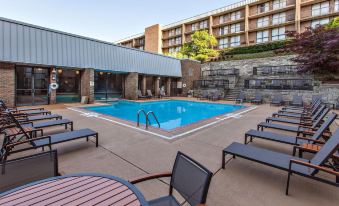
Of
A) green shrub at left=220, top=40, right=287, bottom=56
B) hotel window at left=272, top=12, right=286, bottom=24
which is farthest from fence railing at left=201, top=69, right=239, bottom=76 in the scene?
hotel window at left=272, top=12, right=286, bottom=24

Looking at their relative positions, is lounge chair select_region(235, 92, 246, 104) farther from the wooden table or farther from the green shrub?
the wooden table

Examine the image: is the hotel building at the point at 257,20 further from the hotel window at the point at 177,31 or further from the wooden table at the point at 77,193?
the wooden table at the point at 77,193

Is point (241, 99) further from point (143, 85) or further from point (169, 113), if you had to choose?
point (143, 85)


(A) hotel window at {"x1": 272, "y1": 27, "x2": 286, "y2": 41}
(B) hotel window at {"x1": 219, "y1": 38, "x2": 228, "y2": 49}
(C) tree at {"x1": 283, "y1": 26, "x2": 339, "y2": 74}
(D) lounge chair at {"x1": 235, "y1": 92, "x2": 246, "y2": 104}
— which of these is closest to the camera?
(C) tree at {"x1": 283, "y1": 26, "x2": 339, "y2": 74}

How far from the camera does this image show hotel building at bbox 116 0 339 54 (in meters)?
26.5

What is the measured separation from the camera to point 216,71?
23797 millimetres

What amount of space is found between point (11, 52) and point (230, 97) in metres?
19.2

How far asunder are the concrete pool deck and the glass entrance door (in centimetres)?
904

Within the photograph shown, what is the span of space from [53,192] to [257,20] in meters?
37.9

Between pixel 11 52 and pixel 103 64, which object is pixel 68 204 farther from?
pixel 103 64

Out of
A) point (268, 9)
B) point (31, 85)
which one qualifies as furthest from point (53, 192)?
point (268, 9)

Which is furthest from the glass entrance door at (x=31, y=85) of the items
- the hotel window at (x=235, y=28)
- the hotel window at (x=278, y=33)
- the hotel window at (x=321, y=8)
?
the hotel window at (x=321, y=8)

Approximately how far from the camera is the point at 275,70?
19.8 metres

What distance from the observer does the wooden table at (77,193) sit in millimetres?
1480
